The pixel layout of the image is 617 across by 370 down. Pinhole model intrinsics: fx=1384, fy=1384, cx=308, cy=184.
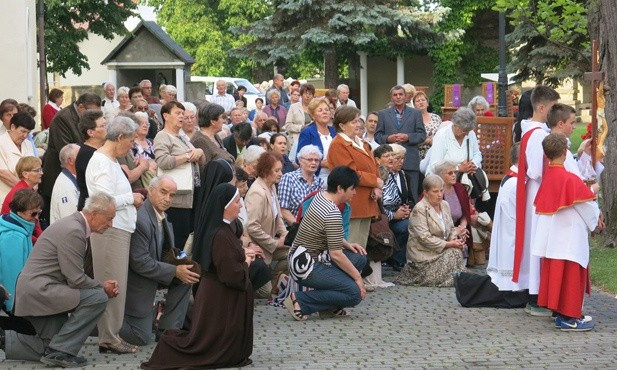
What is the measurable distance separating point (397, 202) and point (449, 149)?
1.13 metres

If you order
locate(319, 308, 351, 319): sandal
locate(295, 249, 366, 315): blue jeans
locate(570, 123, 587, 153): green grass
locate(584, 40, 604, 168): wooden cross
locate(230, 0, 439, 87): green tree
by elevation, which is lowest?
locate(570, 123, 587, 153): green grass

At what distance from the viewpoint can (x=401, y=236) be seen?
53.4ft

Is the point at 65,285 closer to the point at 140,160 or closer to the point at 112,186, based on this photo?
the point at 112,186

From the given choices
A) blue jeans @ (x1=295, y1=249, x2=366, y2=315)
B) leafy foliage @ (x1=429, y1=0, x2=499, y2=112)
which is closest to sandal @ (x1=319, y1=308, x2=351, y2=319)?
blue jeans @ (x1=295, y1=249, x2=366, y2=315)

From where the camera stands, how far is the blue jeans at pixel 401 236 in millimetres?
16250

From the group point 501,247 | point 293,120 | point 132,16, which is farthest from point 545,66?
point 501,247

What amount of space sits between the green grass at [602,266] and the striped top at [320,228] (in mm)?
3640

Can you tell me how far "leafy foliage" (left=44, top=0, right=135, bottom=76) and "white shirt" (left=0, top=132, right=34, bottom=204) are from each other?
22.7 m

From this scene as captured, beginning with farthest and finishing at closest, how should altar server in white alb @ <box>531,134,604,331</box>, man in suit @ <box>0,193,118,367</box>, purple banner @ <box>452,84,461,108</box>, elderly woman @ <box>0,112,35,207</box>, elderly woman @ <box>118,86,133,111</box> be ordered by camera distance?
purple banner @ <box>452,84,461,108</box>, elderly woman @ <box>118,86,133,111</box>, elderly woman @ <box>0,112,35,207</box>, altar server in white alb @ <box>531,134,604,331</box>, man in suit @ <box>0,193,118,367</box>

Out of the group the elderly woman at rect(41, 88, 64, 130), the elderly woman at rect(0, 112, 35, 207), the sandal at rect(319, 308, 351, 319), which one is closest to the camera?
the sandal at rect(319, 308, 351, 319)

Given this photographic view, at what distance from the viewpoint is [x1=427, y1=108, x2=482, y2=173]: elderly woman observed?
659 inches

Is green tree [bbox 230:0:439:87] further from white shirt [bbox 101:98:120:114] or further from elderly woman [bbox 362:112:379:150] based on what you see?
elderly woman [bbox 362:112:379:150]

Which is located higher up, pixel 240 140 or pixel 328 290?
pixel 240 140

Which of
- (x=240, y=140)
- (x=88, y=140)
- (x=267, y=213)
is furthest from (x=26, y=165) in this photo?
(x=240, y=140)
